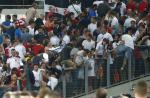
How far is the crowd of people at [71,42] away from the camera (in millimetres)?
23547

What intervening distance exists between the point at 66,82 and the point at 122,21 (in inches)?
224

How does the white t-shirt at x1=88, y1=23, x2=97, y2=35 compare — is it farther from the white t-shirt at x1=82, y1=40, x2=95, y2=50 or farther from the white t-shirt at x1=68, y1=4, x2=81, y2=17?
the white t-shirt at x1=68, y1=4, x2=81, y2=17

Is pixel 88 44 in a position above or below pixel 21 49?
above

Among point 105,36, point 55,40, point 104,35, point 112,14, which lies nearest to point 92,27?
point 112,14

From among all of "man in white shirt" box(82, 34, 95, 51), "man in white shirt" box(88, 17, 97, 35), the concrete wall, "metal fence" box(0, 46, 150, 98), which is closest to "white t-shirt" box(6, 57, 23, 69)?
"metal fence" box(0, 46, 150, 98)

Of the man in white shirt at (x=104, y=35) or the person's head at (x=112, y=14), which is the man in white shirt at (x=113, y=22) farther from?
the man in white shirt at (x=104, y=35)

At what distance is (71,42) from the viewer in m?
26.0

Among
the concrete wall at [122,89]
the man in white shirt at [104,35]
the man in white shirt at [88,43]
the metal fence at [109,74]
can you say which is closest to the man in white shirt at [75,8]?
the man in white shirt at [104,35]

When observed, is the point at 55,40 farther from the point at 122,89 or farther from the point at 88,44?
the point at 122,89

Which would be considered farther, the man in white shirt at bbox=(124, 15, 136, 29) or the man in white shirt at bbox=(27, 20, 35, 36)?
the man in white shirt at bbox=(27, 20, 35, 36)

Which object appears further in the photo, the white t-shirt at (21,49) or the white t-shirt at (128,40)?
the white t-shirt at (21,49)

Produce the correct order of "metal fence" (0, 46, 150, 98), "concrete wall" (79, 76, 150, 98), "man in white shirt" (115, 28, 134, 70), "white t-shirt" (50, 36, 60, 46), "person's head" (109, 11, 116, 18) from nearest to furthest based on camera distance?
"metal fence" (0, 46, 150, 98), "man in white shirt" (115, 28, 134, 70), "concrete wall" (79, 76, 150, 98), "white t-shirt" (50, 36, 60, 46), "person's head" (109, 11, 116, 18)

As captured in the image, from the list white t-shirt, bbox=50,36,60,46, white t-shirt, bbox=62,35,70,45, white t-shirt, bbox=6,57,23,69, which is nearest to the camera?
white t-shirt, bbox=6,57,23,69

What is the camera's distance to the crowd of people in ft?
A: 77.3
